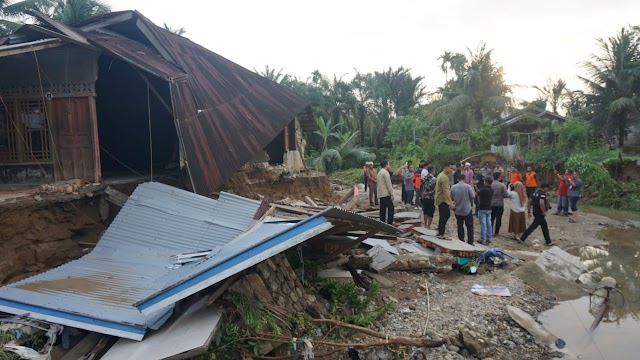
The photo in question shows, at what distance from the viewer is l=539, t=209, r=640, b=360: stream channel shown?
532 centimetres

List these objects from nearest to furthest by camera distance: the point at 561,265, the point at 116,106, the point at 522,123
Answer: the point at 561,265
the point at 116,106
the point at 522,123

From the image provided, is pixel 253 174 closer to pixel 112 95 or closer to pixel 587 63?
pixel 112 95

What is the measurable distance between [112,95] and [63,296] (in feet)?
27.9

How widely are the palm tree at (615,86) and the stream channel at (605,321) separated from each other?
1870cm

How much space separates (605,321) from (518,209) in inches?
154

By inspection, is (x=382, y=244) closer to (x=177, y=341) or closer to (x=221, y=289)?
(x=221, y=289)

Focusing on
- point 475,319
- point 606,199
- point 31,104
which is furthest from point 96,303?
point 606,199

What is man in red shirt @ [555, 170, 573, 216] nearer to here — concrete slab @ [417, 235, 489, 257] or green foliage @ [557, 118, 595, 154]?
concrete slab @ [417, 235, 489, 257]

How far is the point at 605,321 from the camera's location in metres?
6.11

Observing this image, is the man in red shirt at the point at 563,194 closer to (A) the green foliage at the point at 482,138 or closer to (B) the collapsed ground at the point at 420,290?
(B) the collapsed ground at the point at 420,290

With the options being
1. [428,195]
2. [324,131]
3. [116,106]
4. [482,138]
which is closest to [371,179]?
[428,195]

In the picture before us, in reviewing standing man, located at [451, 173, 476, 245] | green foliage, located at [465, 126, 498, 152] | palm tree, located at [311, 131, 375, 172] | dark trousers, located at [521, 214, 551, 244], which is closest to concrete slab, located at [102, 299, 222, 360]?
standing man, located at [451, 173, 476, 245]

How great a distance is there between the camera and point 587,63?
25078mm

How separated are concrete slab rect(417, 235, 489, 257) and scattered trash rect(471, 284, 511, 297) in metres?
1.11
